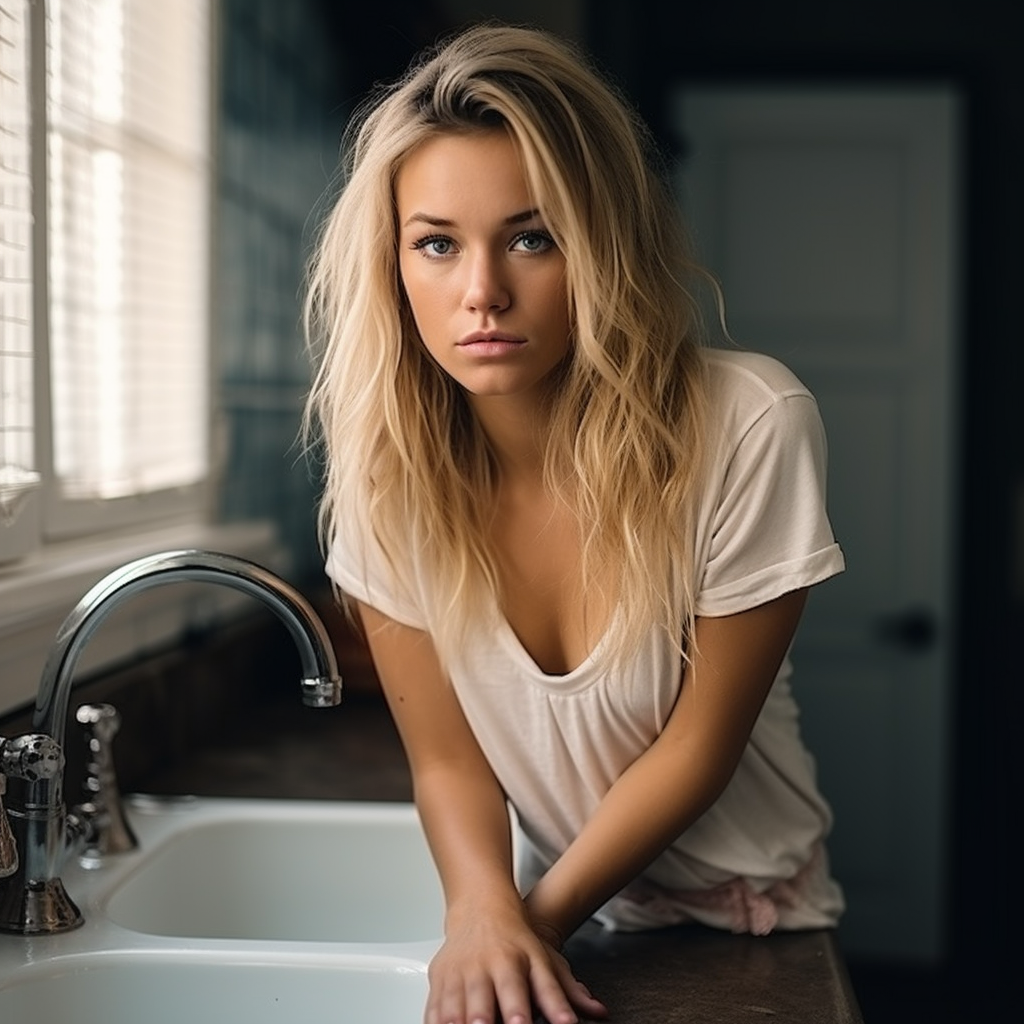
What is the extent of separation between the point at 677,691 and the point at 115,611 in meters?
0.64

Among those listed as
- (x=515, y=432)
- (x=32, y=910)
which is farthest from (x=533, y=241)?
(x=32, y=910)

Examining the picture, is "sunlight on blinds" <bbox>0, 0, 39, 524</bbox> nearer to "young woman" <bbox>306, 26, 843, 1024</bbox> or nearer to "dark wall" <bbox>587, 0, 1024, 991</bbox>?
"young woman" <bbox>306, 26, 843, 1024</bbox>

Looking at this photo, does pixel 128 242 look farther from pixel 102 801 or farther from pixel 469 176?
pixel 469 176

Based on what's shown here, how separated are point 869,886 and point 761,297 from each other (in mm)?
1305

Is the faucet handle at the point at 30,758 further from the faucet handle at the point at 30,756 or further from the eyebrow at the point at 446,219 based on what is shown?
the eyebrow at the point at 446,219

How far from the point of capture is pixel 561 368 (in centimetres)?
118

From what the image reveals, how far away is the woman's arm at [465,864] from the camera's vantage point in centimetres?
101

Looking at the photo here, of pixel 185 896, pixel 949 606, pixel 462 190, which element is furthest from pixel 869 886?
pixel 462 190

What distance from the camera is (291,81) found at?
8.35 ft

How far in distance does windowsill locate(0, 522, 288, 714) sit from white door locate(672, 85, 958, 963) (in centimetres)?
145

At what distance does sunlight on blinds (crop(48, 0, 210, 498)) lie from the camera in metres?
1.68

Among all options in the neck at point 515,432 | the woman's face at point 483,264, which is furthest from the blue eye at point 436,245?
the neck at point 515,432

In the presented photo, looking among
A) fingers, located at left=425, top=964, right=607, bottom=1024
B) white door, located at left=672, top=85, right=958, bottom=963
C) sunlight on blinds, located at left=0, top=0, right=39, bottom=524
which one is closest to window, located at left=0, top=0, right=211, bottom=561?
sunlight on blinds, located at left=0, top=0, right=39, bottom=524

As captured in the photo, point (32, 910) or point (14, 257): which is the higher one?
point (14, 257)
